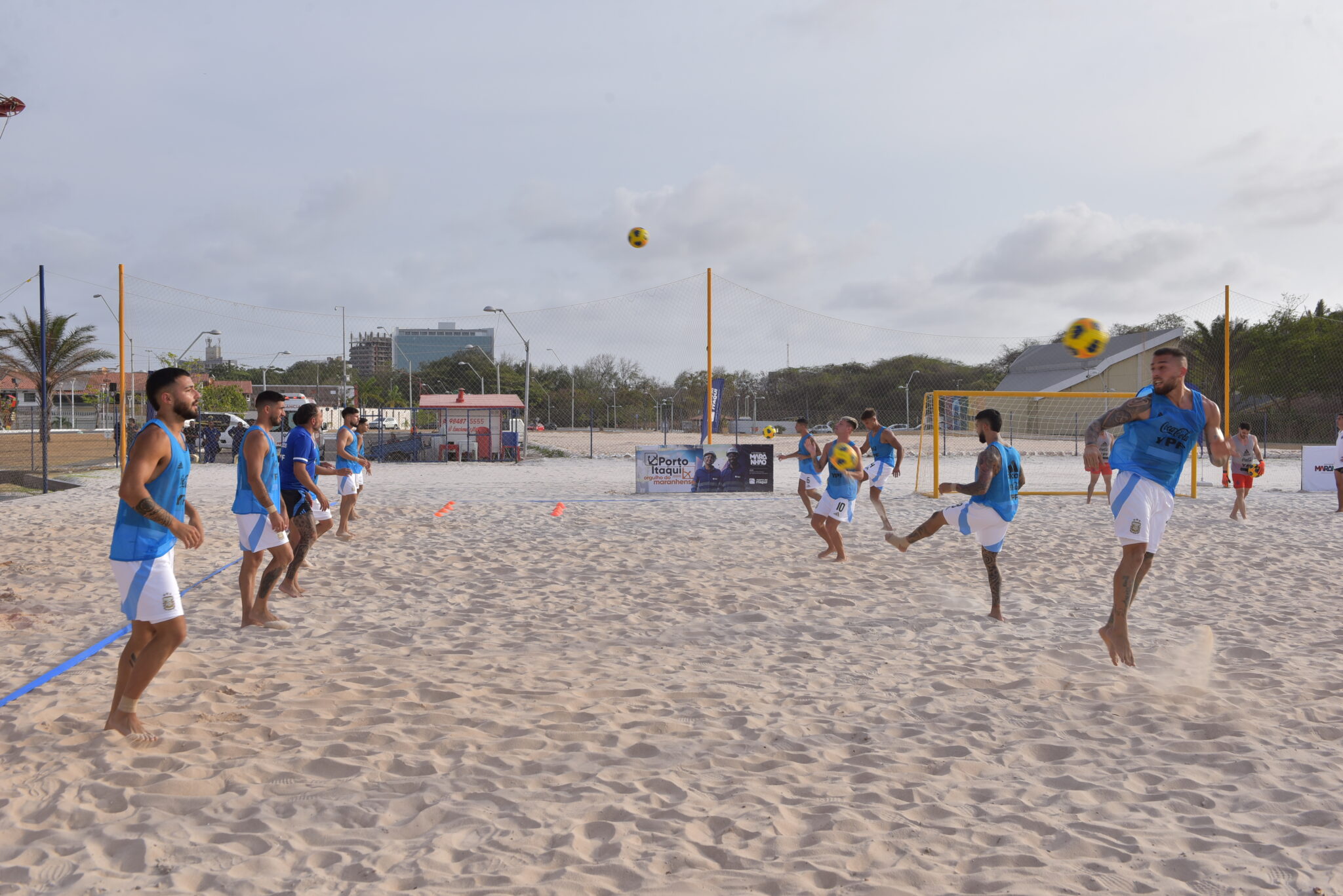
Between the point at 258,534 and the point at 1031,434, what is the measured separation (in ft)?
86.8

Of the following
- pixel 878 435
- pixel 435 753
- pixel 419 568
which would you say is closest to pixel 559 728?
pixel 435 753

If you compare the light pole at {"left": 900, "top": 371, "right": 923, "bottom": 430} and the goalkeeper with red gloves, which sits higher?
the light pole at {"left": 900, "top": 371, "right": 923, "bottom": 430}

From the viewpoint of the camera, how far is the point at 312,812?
295cm

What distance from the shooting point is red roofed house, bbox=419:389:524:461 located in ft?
81.5

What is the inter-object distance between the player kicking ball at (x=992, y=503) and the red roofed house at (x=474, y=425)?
2015 cm

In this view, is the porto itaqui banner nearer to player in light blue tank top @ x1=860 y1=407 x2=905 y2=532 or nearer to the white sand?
player in light blue tank top @ x1=860 y1=407 x2=905 y2=532

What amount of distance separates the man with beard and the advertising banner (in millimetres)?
18010

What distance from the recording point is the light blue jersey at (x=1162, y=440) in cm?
442

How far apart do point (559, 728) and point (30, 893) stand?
1.84 meters

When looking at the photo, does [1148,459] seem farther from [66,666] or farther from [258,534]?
[66,666]

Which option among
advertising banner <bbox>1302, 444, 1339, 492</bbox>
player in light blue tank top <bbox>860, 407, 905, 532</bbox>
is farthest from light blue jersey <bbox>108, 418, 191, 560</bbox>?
advertising banner <bbox>1302, 444, 1339, 492</bbox>

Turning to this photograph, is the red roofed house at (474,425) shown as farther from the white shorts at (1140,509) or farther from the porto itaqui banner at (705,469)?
the white shorts at (1140,509)

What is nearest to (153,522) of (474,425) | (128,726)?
(128,726)

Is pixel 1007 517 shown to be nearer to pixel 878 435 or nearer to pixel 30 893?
pixel 878 435
